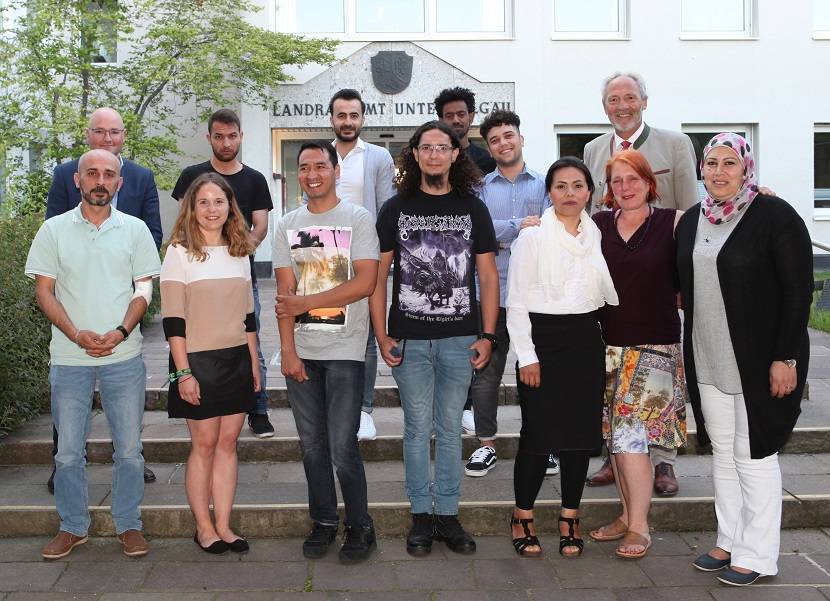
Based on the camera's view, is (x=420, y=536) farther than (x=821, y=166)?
No

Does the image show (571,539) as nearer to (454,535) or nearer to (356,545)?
(454,535)

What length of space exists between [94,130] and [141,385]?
1494 mm

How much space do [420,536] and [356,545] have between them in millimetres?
313

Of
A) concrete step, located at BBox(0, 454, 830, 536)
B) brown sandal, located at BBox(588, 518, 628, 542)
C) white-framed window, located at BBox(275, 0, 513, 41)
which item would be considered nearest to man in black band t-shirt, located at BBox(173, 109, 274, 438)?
concrete step, located at BBox(0, 454, 830, 536)

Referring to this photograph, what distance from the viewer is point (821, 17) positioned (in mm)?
17328

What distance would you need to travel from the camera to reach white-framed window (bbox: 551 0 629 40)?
55.7 feet

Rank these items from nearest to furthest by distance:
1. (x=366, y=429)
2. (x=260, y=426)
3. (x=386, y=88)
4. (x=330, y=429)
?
(x=330, y=429), (x=366, y=429), (x=260, y=426), (x=386, y=88)

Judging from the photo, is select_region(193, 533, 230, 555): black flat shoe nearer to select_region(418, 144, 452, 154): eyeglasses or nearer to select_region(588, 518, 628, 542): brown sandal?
select_region(588, 518, 628, 542): brown sandal

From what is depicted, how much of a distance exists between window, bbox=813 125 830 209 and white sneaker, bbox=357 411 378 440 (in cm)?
1470

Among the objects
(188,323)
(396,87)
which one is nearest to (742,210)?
(188,323)

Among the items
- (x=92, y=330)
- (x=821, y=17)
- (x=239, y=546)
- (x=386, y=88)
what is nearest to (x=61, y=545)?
(x=239, y=546)

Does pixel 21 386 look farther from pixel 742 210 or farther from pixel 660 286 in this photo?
pixel 742 210

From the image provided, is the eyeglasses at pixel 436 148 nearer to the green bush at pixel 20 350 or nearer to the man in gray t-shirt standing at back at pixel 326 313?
the man in gray t-shirt standing at back at pixel 326 313

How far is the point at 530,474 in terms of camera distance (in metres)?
4.35
